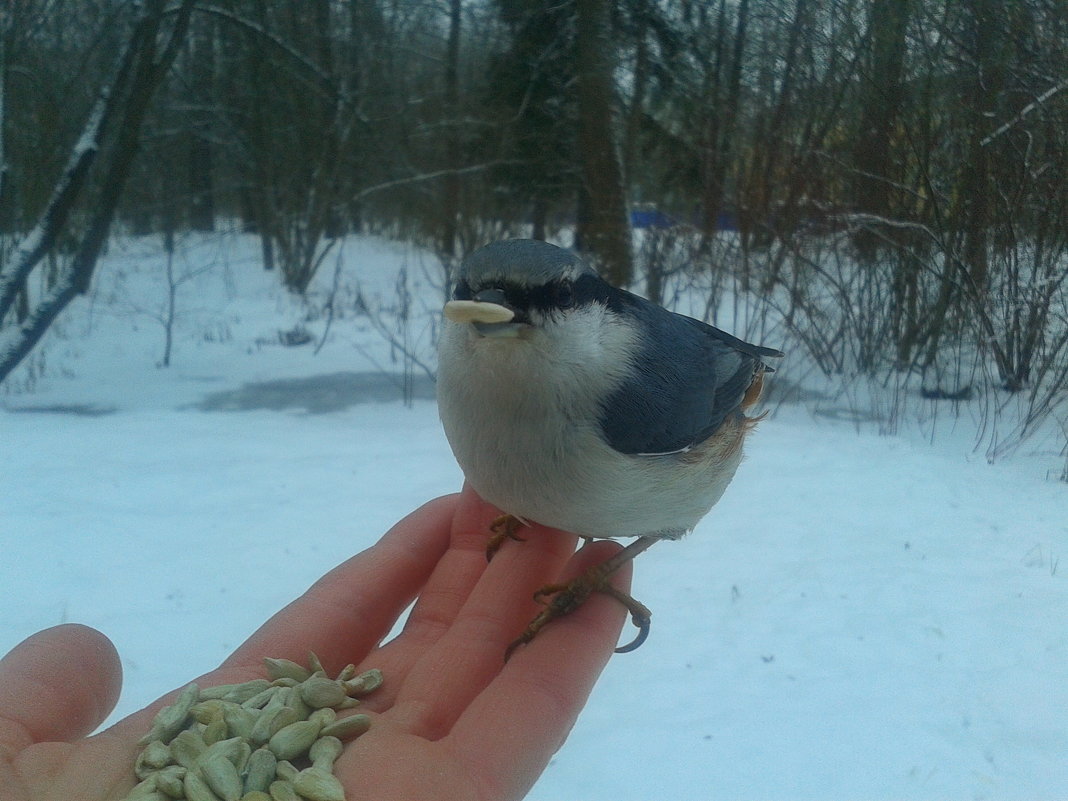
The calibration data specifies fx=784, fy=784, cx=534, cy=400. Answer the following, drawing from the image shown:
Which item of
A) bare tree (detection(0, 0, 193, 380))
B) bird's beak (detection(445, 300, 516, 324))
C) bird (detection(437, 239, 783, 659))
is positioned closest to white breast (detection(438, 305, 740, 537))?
bird (detection(437, 239, 783, 659))

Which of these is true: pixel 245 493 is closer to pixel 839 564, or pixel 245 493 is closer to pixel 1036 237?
pixel 839 564

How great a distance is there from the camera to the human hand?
3.61ft

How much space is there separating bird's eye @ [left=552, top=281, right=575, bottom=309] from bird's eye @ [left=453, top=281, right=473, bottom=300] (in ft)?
0.40

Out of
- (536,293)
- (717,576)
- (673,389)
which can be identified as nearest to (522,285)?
(536,293)

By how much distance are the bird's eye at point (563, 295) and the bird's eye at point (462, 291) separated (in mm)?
121

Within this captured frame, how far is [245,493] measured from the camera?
2.62 m

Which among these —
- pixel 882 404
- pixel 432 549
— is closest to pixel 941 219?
pixel 882 404

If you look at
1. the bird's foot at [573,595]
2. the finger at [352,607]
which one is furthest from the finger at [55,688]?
the bird's foot at [573,595]

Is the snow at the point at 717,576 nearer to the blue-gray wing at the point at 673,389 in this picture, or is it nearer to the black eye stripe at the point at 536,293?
the blue-gray wing at the point at 673,389

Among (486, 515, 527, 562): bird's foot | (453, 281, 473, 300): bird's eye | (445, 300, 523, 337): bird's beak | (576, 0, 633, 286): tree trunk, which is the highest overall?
(576, 0, 633, 286): tree trunk

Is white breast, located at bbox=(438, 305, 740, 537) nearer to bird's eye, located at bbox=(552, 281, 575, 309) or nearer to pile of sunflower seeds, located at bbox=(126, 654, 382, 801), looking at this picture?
bird's eye, located at bbox=(552, 281, 575, 309)

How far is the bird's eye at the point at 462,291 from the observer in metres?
1.13

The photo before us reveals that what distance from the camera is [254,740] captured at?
122 cm

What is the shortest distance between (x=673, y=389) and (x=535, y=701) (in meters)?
0.56
